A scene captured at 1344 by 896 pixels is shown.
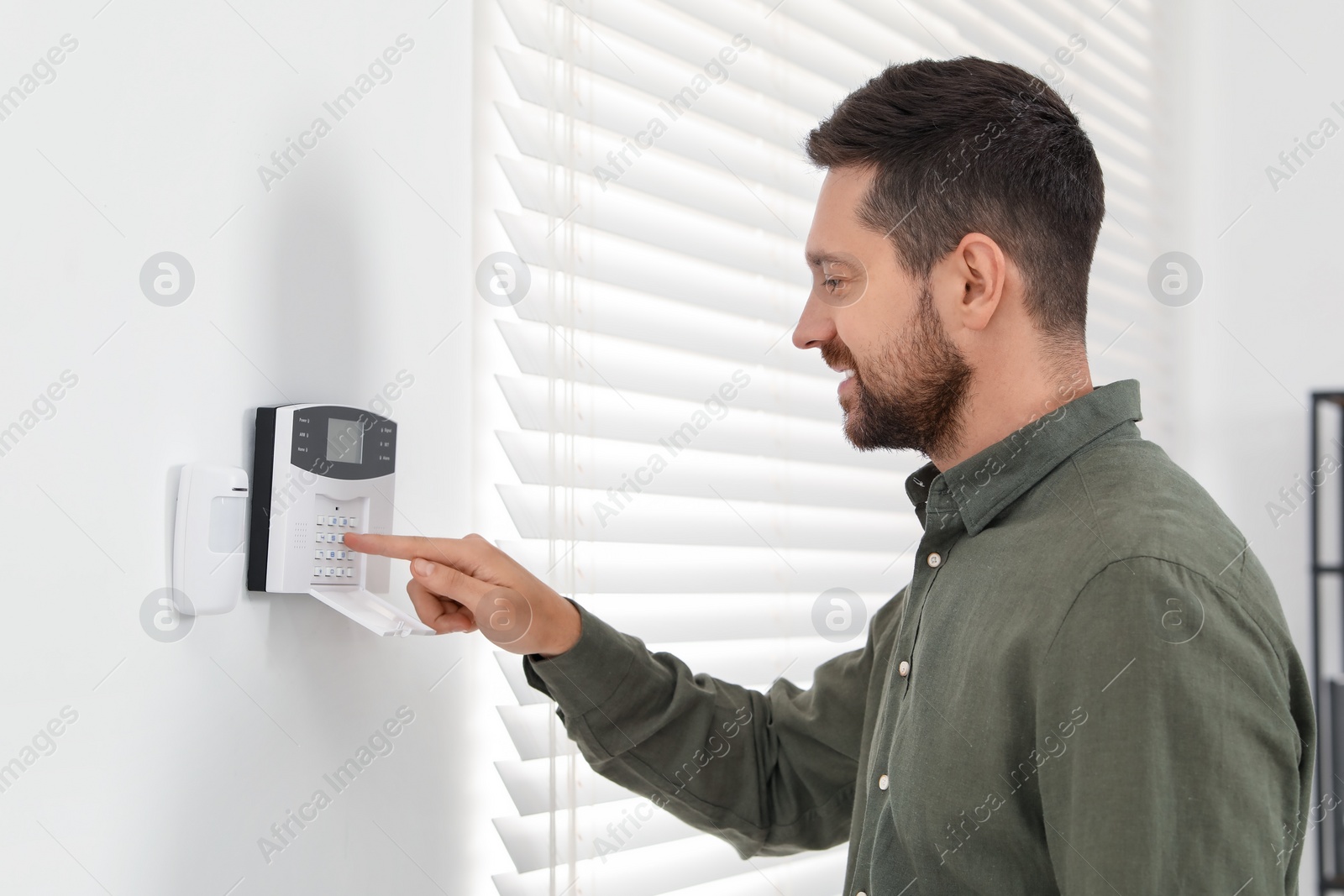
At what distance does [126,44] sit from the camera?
28.5 inches

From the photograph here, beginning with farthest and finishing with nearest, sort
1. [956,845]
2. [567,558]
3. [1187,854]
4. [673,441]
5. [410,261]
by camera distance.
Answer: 1. [673,441]
2. [567,558]
3. [410,261]
4. [956,845]
5. [1187,854]

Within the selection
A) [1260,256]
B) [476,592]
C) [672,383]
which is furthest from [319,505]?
[1260,256]

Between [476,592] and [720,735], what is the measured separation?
1.18 ft

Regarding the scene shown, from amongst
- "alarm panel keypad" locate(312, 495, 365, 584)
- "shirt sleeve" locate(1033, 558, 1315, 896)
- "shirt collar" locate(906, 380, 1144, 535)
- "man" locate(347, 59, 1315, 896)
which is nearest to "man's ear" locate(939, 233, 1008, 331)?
"man" locate(347, 59, 1315, 896)

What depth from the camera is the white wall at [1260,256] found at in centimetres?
224

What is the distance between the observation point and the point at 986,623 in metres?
0.82

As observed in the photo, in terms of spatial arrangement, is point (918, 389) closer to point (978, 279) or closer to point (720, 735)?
point (978, 279)

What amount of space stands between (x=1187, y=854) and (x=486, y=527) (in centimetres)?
64

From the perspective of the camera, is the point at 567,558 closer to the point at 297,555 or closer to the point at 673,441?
the point at 673,441

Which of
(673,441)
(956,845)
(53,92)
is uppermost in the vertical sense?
(53,92)

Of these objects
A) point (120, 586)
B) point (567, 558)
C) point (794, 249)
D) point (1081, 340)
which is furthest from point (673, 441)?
point (120, 586)

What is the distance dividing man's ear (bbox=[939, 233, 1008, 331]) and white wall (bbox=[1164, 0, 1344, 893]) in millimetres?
1491

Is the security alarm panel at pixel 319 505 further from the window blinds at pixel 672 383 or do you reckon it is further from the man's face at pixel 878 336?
the man's face at pixel 878 336

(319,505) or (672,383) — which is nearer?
(319,505)
